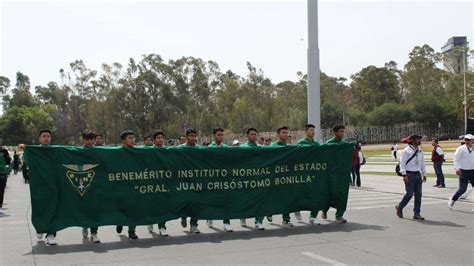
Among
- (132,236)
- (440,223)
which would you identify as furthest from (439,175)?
(132,236)

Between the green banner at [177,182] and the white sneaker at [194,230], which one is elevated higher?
the green banner at [177,182]

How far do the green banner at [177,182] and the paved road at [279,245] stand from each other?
42cm

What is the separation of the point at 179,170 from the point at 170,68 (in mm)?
63916

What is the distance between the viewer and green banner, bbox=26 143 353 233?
8.50 m

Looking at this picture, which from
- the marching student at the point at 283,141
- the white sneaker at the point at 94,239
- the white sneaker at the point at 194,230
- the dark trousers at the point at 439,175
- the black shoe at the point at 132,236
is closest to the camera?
the white sneaker at the point at 94,239

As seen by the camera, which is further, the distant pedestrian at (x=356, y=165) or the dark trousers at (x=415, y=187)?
the distant pedestrian at (x=356, y=165)

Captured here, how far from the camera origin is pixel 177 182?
30.1ft

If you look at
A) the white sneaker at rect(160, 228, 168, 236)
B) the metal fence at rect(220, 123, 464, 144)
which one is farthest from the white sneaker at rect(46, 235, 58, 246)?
the metal fence at rect(220, 123, 464, 144)

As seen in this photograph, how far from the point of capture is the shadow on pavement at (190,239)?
26.0ft

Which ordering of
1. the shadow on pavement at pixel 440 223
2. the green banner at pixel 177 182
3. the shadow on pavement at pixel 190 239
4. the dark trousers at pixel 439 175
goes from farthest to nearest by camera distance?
the dark trousers at pixel 439 175
the shadow on pavement at pixel 440 223
the green banner at pixel 177 182
the shadow on pavement at pixel 190 239

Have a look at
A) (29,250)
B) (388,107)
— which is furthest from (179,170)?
(388,107)

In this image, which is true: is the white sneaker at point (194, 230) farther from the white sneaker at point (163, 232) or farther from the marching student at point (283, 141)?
the marching student at point (283, 141)

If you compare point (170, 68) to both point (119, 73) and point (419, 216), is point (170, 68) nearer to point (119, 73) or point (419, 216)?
point (119, 73)

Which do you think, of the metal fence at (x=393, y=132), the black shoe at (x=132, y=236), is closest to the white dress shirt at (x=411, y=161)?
the black shoe at (x=132, y=236)
